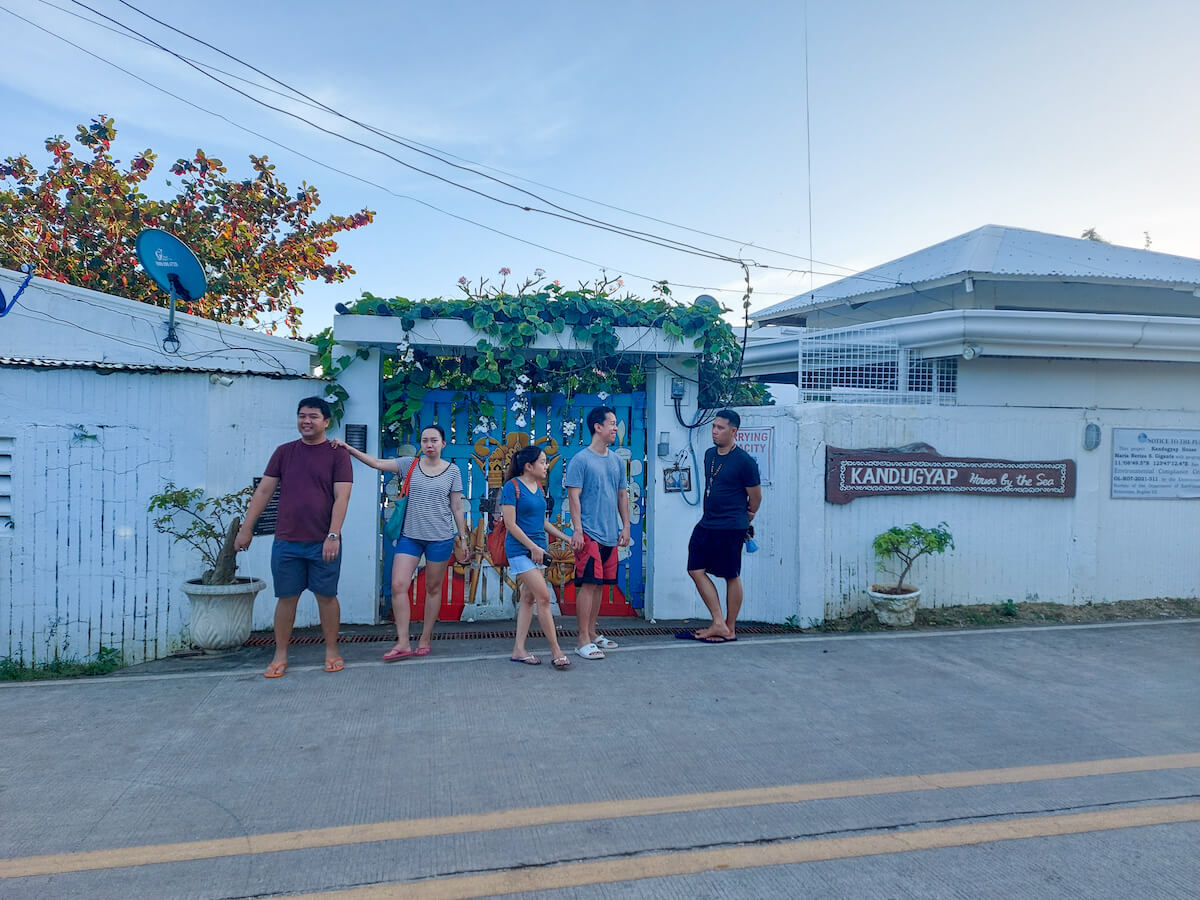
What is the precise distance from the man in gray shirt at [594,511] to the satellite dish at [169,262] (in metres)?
4.20

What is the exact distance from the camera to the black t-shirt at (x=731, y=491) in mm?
6434

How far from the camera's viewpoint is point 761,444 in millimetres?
7520

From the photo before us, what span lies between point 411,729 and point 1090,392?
26.8 feet

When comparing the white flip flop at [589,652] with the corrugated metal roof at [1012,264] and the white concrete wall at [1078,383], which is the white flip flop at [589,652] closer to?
the white concrete wall at [1078,383]

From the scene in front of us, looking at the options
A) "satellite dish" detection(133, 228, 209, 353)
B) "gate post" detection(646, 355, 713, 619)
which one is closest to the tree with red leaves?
"satellite dish" detection(133, 228, 209, 353)

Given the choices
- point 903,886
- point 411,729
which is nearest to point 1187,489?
point 903,886

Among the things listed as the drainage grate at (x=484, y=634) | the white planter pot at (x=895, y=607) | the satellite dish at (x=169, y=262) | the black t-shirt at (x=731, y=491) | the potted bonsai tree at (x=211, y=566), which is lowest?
the drainage grate at (x=484, y=634)

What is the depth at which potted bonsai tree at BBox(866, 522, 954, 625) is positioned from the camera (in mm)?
7246

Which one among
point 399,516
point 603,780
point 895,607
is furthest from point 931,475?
point 603,780

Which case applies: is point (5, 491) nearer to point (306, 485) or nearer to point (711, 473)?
point (306, 485)

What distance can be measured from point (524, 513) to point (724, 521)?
1.68 metres

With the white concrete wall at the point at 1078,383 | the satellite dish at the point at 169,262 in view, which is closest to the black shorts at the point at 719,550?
the white concrete wall at the point at 1078,383

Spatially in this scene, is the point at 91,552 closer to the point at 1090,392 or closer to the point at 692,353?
the point at 692,353

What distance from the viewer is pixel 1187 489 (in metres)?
8.41
